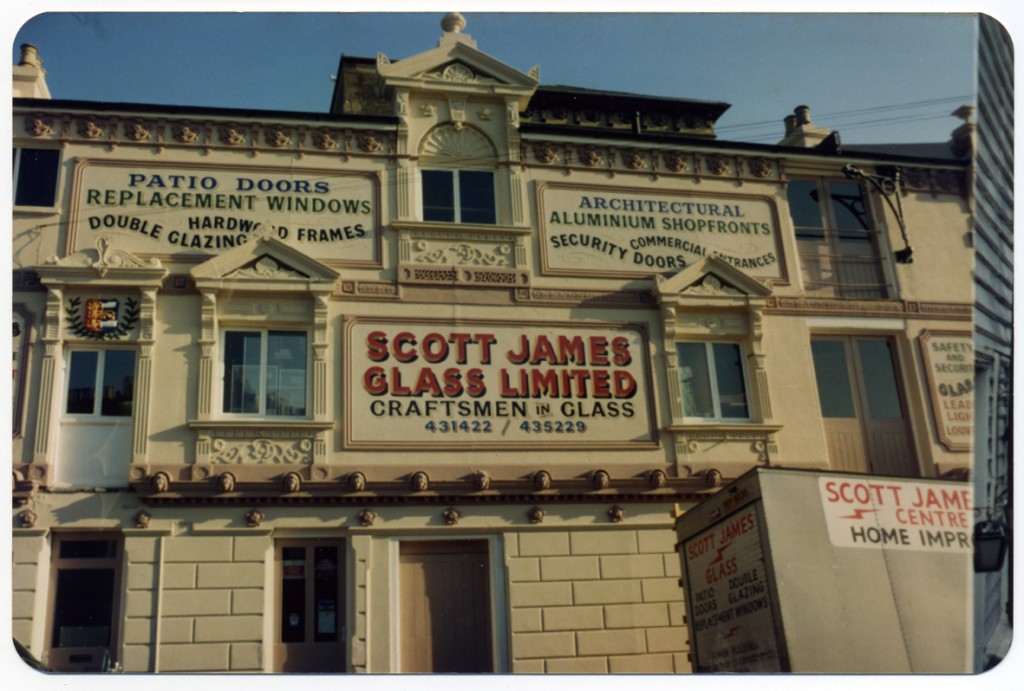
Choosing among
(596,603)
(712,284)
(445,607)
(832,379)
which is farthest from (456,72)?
(596,603)

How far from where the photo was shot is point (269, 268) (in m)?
16.4

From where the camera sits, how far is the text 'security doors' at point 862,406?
17.1 m

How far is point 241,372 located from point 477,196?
482 centimetres

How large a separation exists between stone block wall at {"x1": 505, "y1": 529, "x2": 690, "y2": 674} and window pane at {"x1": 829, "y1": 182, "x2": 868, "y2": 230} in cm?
682

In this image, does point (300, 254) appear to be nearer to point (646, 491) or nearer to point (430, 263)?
point (430, 263)

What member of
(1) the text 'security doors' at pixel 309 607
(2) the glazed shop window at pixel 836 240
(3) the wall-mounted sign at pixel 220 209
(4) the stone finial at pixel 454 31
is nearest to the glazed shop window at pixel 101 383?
(3) the wall-mounted sign at pixel 220 209

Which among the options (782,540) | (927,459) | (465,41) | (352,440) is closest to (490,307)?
(352,440)

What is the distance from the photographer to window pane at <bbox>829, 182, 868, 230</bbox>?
18797 millimetres

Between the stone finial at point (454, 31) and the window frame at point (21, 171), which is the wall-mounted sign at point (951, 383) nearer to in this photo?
the stone finial at point (454, 31)

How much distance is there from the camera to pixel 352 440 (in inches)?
617

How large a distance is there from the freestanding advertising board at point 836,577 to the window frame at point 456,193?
6.11 m

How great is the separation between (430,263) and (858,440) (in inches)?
296

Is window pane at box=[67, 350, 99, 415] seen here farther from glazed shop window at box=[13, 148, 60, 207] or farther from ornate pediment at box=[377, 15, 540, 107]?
ornate pediment at box=[377, 15, 540, 107]

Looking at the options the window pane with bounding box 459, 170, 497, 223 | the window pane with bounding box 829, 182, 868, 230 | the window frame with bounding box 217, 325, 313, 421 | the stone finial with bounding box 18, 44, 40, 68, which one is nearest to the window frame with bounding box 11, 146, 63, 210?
the stone finial with bounding box 18, 44, 40, 68
